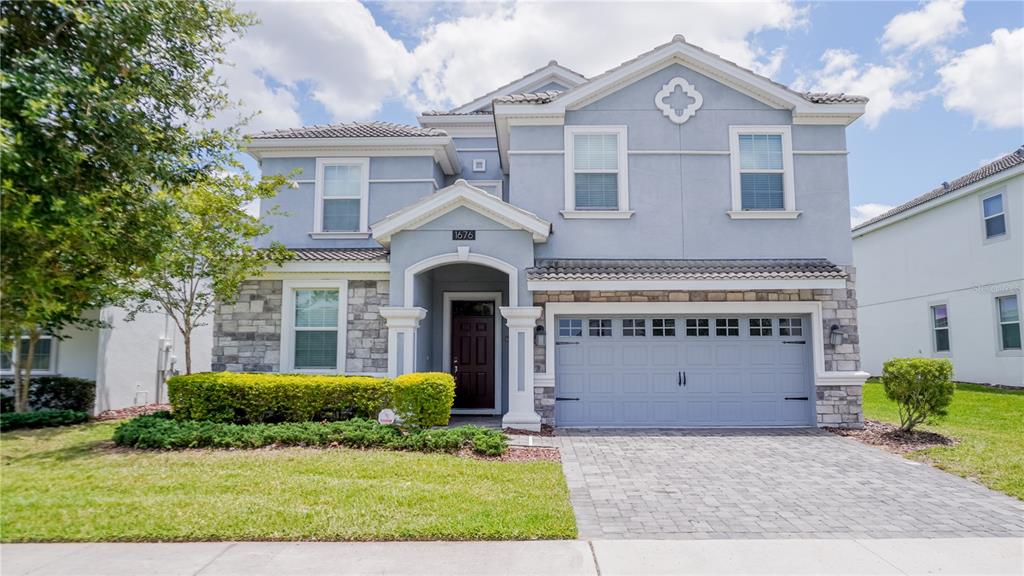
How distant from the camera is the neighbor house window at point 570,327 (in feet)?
38.2

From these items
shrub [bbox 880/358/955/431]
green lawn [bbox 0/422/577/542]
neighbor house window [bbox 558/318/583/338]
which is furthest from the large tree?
shrub [bbox 880/358/955/431]

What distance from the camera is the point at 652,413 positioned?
11508 mm

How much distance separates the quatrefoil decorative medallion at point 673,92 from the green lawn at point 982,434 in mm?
7428

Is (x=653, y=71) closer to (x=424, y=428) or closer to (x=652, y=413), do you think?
(x=652, y=413)

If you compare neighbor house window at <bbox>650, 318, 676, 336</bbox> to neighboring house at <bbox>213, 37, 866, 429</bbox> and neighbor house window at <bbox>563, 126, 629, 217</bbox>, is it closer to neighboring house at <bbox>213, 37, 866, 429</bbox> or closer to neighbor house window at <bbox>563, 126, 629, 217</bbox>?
neighboring house at <bbox>213, 37, 866, 429</bbox>

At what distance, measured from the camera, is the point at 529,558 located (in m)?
5.07

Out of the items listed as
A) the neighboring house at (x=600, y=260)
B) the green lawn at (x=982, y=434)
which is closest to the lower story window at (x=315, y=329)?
the neighboring house at (x=600, y=260)

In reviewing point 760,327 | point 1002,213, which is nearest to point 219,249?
point 760,327

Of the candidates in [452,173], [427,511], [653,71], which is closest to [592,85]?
[653,71]

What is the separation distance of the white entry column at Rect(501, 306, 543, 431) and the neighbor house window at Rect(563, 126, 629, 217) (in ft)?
8.68

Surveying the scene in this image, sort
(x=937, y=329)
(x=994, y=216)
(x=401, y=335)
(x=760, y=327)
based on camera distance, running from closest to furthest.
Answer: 1. (x=401, y=335)
2. (x=760, y=327)
3. (x=994, y=216)
4. (x=937, y=329)

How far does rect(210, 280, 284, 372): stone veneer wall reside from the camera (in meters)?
12.0

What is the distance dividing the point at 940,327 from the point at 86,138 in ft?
73.3

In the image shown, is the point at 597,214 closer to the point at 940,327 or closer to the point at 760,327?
the point at 760,327
